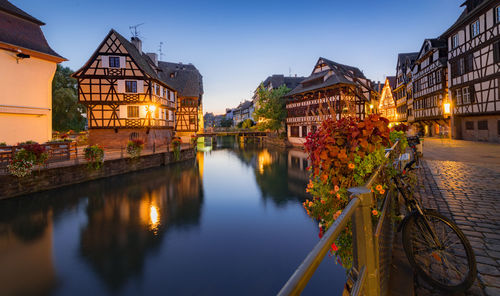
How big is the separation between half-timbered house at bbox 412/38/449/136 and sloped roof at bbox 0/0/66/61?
36268 mm

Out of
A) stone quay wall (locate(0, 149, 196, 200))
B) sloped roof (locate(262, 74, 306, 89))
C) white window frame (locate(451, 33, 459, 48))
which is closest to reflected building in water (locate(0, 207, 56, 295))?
stone quay wall (locate(0, 149, 196, 200))

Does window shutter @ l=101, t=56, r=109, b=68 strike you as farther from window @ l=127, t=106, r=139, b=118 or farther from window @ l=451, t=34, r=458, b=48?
window @ l=451, t=34, r=458, b=48

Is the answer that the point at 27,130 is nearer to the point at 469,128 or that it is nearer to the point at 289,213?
the point at 289,213

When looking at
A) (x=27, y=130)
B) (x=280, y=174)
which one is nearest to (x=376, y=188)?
(x=280, y=174)

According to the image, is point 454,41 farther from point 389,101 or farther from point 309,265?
point 309,265

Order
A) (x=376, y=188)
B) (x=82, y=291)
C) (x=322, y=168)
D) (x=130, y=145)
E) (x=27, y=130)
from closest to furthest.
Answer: (x=376, y=188) → (x=322, y=168) → (x=82, y=291) → (x=27, y=130) → (x=130, y=145)

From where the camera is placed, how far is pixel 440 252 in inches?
113

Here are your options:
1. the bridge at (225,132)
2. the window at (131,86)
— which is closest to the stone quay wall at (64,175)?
the window at (131,86)

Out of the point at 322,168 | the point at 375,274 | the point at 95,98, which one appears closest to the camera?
the point at 375,274

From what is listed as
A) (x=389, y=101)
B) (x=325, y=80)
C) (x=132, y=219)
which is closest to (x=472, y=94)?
(x=325, y=80)

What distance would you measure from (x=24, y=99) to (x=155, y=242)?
16.4 meters

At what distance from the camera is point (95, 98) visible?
2480 cm

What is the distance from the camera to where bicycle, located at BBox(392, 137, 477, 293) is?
2572 mm

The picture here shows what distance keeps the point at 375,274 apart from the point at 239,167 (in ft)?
81.2
